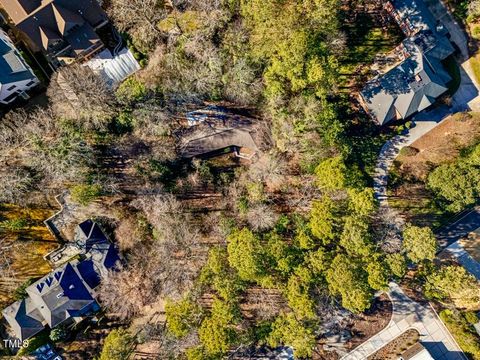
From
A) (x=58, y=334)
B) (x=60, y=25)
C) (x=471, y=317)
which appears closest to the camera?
(x=60, y=25)

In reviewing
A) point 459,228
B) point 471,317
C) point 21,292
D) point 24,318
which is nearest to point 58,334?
point 24,318

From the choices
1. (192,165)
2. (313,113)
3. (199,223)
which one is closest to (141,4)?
(192,165)

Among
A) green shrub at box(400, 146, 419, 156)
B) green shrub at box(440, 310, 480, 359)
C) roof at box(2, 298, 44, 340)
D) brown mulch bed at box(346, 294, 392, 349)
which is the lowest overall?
green shrub at box(440, 310, 480, 359)

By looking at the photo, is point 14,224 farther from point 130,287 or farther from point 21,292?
point 130,287

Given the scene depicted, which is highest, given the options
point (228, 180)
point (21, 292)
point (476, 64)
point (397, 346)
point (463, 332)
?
point (21, 292)

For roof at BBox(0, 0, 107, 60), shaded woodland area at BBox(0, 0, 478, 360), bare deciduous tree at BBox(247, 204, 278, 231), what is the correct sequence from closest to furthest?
shaded woodland area at BBox(0, 0, 478, 360)
roof at BBox(0, 0, 107, 60)
bare deciduous tree at BBox(247, 204, 278, 231)

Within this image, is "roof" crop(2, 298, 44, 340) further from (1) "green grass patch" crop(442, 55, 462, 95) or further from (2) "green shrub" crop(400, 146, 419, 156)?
(1) "green grass patch" crop(442, 55, 462, 95)

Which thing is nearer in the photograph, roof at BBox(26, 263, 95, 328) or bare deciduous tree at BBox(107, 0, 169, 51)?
bare deciduous tree at BBox(107, 0, 169, 51)

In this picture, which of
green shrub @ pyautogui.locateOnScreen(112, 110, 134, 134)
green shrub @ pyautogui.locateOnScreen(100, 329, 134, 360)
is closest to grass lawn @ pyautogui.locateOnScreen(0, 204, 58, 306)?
green shrub @ pyautogui.locateOnScreen(100, 329, 134, 360)
